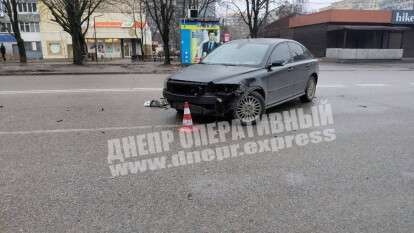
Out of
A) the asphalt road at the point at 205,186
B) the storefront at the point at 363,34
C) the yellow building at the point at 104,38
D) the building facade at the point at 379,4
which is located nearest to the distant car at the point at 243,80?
the asphalt road at the point at 205,186

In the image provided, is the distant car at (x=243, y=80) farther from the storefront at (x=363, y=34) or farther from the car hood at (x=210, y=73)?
the storefront at (x=363, y=34)

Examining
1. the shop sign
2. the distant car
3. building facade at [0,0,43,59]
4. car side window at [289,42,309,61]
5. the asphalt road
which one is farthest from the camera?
building facade at [0,0,43,59]

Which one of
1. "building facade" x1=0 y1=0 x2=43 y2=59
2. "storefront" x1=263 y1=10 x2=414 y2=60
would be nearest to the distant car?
"storefront" x1=263 y1=10 x2=414 y2=60

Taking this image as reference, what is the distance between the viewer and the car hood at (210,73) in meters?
6.06

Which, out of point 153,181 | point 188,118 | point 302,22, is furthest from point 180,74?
point 302,22

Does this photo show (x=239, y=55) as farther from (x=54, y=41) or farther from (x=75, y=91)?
(x=54, y=41)

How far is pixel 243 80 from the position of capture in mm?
6105

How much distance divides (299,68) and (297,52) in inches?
19.2

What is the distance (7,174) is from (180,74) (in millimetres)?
3469

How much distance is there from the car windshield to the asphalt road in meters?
1.48

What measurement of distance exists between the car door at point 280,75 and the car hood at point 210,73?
53cm

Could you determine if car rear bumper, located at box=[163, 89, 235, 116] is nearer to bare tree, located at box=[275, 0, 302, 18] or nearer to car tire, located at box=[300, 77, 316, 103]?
car tire, located at box=[300, 77, 316, 103]

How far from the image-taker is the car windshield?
6.90 metres

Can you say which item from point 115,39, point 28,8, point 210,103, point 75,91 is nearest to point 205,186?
point 210,103
